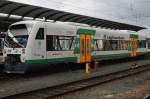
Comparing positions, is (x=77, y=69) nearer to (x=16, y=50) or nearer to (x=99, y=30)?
(x=99, y=30)

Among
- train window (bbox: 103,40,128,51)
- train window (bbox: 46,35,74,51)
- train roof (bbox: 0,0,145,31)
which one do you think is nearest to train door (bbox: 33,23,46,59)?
train window (bbox: 46,35,74,51)

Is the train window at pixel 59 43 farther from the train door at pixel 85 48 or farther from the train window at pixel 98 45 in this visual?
the train window at pixel 98 45

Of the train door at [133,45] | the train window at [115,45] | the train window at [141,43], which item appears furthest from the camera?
the train window at [141,43]

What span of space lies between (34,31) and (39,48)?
1.00 meters

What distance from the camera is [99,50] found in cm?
2517

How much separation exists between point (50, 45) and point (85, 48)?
175 inches

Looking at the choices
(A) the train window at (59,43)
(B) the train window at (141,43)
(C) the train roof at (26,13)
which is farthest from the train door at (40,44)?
(B) the train window at (141,43)

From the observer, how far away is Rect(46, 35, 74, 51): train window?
62.6ft

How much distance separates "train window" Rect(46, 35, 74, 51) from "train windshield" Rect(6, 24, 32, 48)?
144 centimetres

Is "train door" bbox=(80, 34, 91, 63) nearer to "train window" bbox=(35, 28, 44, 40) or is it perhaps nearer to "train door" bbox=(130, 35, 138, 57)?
"train window" bbox=(35, 28, 44, 40)

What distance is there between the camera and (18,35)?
18.2 meters

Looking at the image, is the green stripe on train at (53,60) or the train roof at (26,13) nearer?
the green stripe on train at (53,60)

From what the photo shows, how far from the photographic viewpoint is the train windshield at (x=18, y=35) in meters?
17.8

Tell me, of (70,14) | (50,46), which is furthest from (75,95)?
(70,14)
